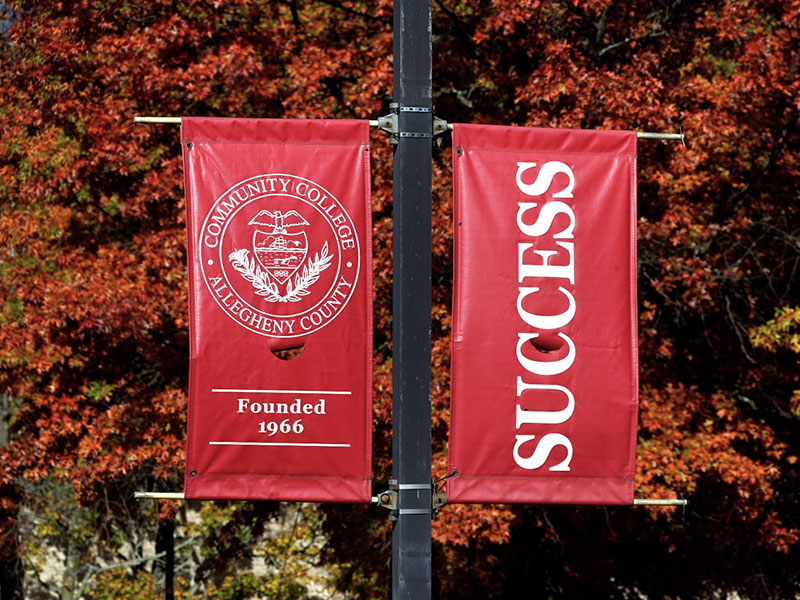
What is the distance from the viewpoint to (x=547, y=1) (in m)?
15.0

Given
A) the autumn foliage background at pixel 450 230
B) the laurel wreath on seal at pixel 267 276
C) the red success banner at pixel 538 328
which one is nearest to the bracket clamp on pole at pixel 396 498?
the red success banner at pixel 538 328

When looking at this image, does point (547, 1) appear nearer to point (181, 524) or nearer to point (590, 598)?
point (590, 598)

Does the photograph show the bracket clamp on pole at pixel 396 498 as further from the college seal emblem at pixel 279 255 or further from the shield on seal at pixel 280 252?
the shield on seal at pixel 280 252

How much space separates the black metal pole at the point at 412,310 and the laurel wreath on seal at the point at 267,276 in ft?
1.36

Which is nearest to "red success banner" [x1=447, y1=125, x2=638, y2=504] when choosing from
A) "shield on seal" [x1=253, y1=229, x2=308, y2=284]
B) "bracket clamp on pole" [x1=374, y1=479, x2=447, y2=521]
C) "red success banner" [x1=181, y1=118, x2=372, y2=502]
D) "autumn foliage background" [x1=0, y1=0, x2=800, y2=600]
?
"bracket clamp on pole" [x1=374, y1=479, x2=447, y2=521]

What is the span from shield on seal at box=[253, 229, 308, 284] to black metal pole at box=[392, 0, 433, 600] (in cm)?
50

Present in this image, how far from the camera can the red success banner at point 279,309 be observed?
574 cm

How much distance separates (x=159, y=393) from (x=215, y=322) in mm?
10208

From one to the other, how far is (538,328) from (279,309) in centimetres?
134

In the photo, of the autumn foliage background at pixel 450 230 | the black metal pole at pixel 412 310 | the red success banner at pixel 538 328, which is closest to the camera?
the black metal pole at pixel 412 310

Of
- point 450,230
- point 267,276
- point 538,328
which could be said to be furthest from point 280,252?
point 450,230

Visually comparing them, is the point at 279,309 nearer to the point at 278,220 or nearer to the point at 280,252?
the point at 280,252

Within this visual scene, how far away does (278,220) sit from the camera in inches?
230

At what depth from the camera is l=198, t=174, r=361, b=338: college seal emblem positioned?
228 inches
